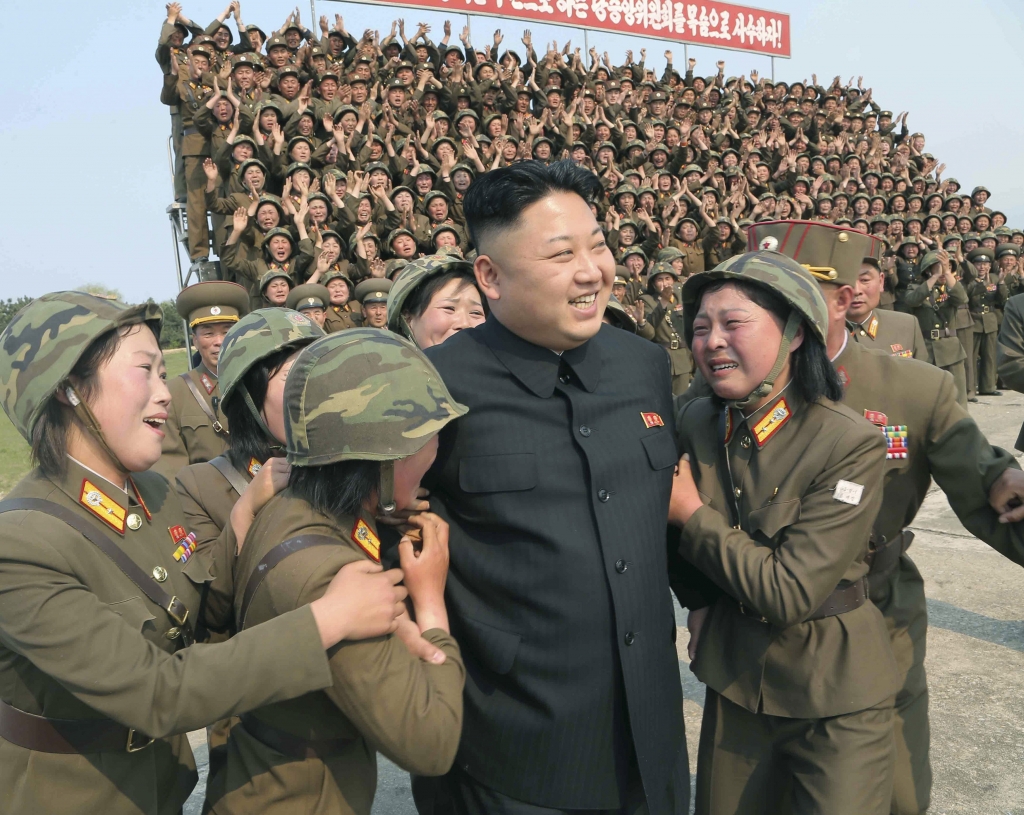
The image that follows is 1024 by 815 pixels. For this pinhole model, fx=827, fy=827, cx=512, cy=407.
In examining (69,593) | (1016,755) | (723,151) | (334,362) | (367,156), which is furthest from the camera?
(723,151)

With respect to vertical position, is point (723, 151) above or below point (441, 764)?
above

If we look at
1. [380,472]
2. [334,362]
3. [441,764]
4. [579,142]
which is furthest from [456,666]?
[579,142]

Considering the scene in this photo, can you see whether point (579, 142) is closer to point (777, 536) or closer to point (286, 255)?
point (286, 255)

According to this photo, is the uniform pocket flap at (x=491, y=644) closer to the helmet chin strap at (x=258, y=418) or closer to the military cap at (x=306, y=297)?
the helmet chin strap at (x=258, y=418)

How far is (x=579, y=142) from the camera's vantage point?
14.3 meters

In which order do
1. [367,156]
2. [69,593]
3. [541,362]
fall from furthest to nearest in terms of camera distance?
[367,156] → [541,362] → [69,593]

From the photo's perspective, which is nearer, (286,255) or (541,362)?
(541,362)

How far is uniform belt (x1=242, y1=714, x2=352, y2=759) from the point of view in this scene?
1.66 meters

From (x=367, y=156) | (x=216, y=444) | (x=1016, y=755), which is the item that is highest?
(x=367, y=156)

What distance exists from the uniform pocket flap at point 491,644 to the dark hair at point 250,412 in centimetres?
102

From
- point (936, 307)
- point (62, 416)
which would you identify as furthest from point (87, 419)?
point (936, 307)

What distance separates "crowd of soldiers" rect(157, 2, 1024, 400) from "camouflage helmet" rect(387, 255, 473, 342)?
272 centimetres

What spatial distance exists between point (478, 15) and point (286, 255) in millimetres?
9569

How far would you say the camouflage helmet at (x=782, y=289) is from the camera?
201 cm
